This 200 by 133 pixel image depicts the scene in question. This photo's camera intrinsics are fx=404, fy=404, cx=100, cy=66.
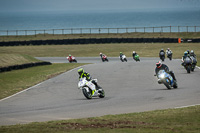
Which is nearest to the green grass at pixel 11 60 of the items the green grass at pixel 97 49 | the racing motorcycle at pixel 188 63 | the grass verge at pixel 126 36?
the racing motorcycle at pixel 188 63

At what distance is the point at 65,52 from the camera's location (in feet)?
206

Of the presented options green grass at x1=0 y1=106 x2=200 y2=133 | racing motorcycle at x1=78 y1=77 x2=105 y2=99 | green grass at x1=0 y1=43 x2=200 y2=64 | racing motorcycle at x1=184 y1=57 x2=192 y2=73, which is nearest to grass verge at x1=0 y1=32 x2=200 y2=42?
green grass at x1=0 y1=43 x2=200 y2=64

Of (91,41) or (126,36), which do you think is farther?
(126,36)

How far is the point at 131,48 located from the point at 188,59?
120 ft

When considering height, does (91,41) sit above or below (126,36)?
below

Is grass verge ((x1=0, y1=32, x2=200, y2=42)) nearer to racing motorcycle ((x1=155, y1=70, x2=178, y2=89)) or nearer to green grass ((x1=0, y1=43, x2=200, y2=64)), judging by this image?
green grass ((x1=0, y1=43, x2=200, y2=64))

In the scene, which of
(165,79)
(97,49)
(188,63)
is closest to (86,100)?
(165,79)

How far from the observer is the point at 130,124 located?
34.0 ft

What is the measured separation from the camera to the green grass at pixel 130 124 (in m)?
9.50

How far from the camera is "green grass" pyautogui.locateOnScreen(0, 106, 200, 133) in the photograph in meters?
9.50

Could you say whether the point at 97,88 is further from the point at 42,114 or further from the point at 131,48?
the point at 131,48

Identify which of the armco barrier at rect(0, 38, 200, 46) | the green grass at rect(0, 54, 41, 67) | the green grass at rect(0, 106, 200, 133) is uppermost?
the armco barrier at rect(0, 38, 200, 46)

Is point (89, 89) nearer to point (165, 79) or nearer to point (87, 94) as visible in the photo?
point (87, 94)

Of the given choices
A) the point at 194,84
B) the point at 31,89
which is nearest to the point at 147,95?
the point at 194,84
